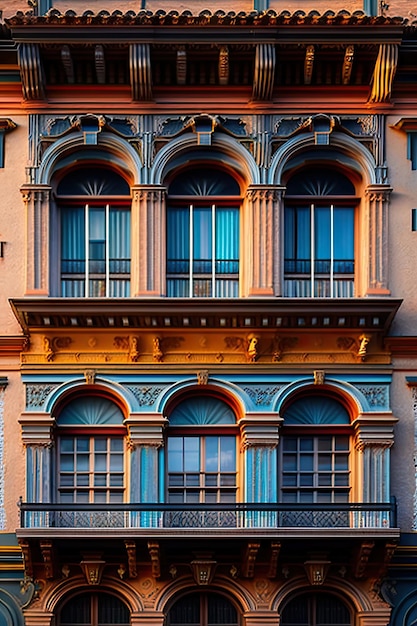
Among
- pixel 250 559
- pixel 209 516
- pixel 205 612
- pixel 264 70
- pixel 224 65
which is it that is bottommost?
pixel 205 612

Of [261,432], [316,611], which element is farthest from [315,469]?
[316,611]

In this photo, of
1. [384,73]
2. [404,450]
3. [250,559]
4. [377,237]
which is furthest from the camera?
[384,73]

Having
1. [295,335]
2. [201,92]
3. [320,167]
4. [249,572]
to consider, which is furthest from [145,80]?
[249,572]

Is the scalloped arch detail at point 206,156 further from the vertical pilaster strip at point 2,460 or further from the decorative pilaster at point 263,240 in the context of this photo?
the vertical pilaster strip at point 2,460

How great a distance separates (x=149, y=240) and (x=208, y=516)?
5522 millimetres

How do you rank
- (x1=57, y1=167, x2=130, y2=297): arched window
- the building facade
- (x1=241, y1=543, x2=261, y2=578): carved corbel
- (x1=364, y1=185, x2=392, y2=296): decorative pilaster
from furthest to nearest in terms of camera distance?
1. (x1=57, y1=167, x2=130, y2=297): arched window
2. (x1=364, y1=185, x2=392, y2=296): decorative pilaster
3. the building facade
4. (x1=241, y1=543, x2=261, y2=578): carved corbel

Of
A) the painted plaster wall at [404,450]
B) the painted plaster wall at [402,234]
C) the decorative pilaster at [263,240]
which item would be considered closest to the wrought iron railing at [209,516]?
the painted plaster wall at [404,450]

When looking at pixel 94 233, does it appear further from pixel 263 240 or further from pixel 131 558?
pixel 131 558

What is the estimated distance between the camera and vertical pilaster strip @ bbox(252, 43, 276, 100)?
100 feet

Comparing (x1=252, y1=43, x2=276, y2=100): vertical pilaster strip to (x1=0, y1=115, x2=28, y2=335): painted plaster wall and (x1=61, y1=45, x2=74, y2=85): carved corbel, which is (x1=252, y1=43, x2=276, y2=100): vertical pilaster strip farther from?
→ (x1=0, y1=115, x2=28, y2=335): painted plaster wall

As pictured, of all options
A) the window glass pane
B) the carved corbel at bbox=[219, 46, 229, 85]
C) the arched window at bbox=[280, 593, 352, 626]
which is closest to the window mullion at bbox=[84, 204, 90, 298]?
the window glass pane

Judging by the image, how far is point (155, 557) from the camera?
28672 mm

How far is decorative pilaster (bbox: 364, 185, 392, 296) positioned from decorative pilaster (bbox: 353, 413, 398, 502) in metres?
2.48

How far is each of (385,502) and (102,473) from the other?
17.7ft
